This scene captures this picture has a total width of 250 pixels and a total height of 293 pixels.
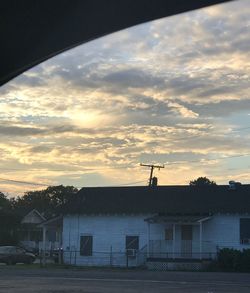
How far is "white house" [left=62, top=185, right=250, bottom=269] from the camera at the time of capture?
35.5 metres

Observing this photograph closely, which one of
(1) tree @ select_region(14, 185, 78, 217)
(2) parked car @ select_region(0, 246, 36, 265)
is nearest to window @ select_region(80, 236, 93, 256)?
(2) parked car @ select_region(0, 246, 36, 265)

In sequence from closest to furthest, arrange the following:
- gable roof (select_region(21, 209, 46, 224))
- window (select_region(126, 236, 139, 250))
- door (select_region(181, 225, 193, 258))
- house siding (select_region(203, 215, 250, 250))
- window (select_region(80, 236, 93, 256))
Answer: house siding (select_region(203, 215, 250, 250))
door (select_region(181, 225, 193, 258))
window (select_region(126, 236, 139, 250))
window (select_region(80, 236, 93, 256))
gable roof (select_region(21, 209, 46, 224))

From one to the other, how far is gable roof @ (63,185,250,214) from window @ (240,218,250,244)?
0.61 metres

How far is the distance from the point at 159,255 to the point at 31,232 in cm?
3982

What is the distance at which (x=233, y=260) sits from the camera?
32594mm

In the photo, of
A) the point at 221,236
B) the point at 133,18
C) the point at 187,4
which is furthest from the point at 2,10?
the point at 221,236

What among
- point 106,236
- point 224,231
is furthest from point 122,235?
point 224,231

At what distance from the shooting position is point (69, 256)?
39031 mm

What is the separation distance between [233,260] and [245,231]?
3.09 meters

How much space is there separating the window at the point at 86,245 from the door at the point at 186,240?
20.4ft

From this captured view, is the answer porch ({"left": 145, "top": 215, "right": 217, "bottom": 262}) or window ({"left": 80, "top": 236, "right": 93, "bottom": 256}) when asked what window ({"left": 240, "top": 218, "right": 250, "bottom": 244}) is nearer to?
porch ({"left": 145, "top": 215, "right": 217, "bottom": 262})

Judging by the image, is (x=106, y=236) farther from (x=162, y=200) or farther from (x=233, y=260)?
(x=233, y=260)

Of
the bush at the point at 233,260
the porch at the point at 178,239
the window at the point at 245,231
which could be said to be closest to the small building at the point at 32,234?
the porch at the point at 178,239

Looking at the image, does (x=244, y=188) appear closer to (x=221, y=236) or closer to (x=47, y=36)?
(x=221, y=236)
